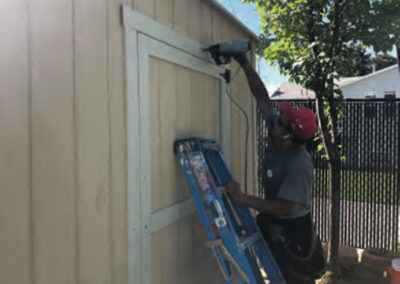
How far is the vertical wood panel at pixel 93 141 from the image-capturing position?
1530 millimetres

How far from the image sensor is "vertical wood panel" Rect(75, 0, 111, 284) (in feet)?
5.02

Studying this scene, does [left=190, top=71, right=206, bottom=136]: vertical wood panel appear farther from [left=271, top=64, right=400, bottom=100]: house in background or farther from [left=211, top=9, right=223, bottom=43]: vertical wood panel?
[left=271, top=64, right=400, bottom=100]: house in background

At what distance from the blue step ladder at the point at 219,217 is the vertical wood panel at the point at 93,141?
669 millimetres

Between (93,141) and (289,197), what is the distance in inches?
51.4

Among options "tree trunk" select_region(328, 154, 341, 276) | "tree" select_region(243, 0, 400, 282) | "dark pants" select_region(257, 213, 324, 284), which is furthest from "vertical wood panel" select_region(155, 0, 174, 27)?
"tree trunk" select_region(328, 154, 341, 276)

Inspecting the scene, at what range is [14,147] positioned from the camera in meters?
1.22

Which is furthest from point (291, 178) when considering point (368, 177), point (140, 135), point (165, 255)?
point (368, 177)

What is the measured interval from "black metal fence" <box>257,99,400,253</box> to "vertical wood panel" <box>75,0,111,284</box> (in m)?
3.18

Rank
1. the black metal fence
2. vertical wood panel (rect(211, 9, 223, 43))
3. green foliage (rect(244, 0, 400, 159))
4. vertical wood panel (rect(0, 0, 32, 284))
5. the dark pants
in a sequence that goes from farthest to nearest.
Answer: the black metal fence
green foliage (rect(244, 0, 400, 159))
vertical wood panel (rect(211, 9, 223, 43))
the dark pants
vertical wood panel (rect(0, 0, 32, 284))

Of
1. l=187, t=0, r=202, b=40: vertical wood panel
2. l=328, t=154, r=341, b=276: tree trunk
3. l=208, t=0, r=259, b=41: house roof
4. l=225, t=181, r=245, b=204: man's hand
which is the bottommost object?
l=328, t=154, r=341, b=276: tree trunk

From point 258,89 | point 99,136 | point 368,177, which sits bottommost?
point 368,177

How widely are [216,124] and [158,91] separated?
924 mm

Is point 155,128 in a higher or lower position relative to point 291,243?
higher

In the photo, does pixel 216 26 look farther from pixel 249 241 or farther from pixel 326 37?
pixel 249 241
